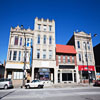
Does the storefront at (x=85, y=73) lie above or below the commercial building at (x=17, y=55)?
below

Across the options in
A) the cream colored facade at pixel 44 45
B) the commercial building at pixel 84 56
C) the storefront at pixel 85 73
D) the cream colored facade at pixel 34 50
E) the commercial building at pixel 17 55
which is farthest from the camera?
the commercial building at pixel 84 56

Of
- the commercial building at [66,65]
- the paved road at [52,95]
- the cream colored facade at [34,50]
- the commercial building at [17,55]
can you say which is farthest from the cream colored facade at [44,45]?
the paved road at [52,95]

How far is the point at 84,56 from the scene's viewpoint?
26.3 meters

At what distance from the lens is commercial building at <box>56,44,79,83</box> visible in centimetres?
2372

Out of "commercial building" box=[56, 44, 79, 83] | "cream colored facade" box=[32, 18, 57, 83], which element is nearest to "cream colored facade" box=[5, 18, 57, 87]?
"cream colored facade" box=[32, 18, 57, 83]

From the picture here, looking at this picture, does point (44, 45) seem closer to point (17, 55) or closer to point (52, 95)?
point (17, 55)

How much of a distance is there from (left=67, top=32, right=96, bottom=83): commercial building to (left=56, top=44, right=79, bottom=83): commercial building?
1.47 meters

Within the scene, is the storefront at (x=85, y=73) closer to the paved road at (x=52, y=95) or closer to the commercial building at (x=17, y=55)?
the paved road at (x=52, y=95)

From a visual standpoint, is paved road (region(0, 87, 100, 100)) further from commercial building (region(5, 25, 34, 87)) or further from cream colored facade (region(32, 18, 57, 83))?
cream colored facade (region(32, 18, 57, 83))

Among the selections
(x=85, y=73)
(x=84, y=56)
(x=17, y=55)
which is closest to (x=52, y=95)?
(x=17, y=55)

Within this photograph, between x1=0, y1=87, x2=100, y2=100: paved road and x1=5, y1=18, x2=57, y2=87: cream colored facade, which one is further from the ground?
x1=5, y1=18, x2=57, y2=87: cream colored facade

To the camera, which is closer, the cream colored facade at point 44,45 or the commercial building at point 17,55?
the commercial building at point 17,55

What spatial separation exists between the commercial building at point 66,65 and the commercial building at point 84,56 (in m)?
1.47

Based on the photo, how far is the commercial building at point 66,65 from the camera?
2372cm
